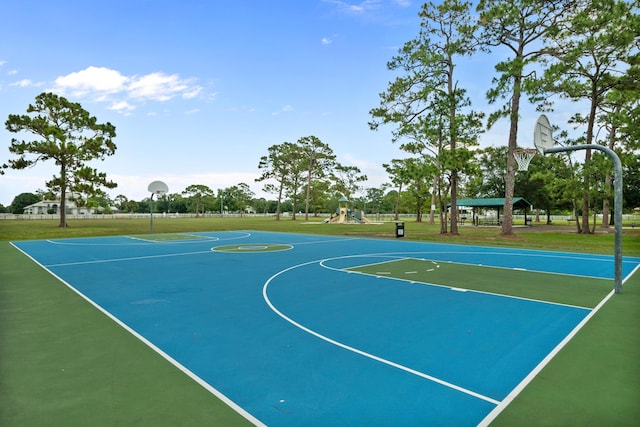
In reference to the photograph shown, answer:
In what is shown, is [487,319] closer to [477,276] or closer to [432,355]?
[432,355]

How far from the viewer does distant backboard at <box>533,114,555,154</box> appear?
8.84m

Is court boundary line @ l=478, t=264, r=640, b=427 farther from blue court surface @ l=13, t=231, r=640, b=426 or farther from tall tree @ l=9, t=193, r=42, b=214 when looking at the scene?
tall tree @ l=9, t=193, r=42, b=214

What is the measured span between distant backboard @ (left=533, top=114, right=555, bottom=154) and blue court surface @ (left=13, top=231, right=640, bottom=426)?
3582 millimetres

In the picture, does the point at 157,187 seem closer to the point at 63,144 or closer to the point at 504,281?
the point at 63,144

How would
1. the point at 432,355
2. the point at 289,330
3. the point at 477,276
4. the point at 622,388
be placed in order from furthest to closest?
1. the point at 477,276
2. the point at 289,330
3. the point at 432,355
4. the point at 622,388

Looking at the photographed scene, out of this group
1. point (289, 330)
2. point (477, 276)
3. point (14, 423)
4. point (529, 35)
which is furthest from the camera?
point (529, 35)

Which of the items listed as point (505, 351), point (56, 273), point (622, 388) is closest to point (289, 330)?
point (505, 351)

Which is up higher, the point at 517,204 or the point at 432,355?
the point at 517,204

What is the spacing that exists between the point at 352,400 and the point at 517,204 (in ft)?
141

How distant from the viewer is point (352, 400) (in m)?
3.60

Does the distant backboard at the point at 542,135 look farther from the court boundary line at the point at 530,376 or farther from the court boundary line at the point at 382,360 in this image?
the court boundary line at the point at 382,360

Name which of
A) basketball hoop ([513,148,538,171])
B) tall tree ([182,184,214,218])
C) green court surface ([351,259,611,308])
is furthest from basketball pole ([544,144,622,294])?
tall tree ([182,184,214,218])

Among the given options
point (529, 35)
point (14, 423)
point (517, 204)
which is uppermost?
point (529, 35)

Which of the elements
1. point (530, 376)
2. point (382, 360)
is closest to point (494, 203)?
point (530, 376)
